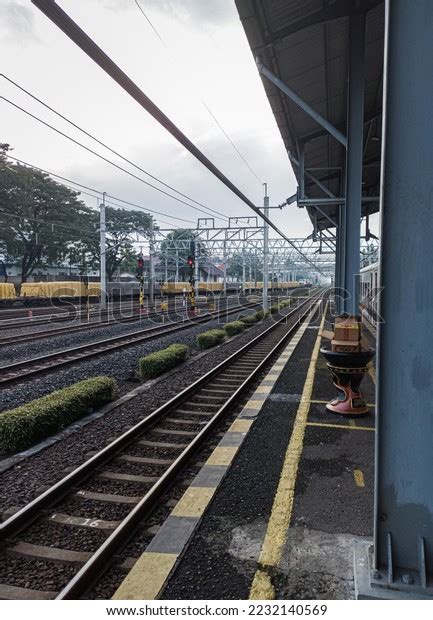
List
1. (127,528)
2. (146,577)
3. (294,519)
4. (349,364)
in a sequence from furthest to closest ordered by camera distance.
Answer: (349,364) < (294,519) < (127,528) < (146,577)

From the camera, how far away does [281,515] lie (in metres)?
3.72

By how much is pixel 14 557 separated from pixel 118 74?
13.1ft

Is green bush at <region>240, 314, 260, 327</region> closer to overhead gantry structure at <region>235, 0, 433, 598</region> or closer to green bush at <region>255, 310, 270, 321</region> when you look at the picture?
green bush at <region>255, 310, 270, 321</region>

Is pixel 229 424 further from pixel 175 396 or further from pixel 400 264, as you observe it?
pixel 400 264

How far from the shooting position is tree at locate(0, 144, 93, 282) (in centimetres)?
3972

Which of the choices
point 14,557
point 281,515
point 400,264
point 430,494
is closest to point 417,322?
point 400,264

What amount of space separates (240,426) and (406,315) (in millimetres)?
4076

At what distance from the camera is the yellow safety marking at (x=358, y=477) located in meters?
4.31

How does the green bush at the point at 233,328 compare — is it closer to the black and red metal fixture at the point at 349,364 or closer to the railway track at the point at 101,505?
the railway track at the point at 101,505

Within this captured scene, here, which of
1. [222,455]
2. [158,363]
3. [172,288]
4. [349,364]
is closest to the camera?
[222,455]

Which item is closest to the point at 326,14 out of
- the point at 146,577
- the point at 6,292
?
the point at 146,577

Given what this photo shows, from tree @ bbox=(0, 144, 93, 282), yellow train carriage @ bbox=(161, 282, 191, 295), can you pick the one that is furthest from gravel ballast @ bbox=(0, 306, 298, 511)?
yellow train carriage @ bbox=(161, 282, 191, 295)

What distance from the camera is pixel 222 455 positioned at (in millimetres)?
5133

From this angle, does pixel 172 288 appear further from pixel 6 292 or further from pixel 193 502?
pixel 193 502
